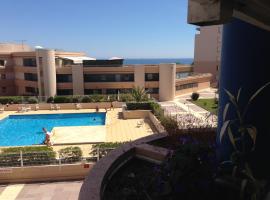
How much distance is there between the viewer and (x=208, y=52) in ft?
175

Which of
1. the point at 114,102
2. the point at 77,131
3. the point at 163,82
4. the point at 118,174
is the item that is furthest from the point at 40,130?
the point at 118,174

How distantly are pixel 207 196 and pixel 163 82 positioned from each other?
35.6 meters

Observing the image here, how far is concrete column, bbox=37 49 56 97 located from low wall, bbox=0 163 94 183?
23.8 meters

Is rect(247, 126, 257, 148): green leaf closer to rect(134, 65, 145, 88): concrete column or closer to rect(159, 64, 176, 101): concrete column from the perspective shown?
rect(159, 64, 176, 101): concrete column

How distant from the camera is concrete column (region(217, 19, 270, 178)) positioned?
3.89 m

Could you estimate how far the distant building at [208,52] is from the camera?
52.0 meters

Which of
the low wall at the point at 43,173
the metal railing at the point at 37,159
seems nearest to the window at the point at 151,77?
Result: the metal railing at the point at 37,159

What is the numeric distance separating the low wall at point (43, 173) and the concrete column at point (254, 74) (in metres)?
12.3

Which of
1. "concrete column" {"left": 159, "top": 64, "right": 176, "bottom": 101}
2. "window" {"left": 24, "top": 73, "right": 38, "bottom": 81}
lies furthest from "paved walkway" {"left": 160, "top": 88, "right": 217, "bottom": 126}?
"window" {"left": 24, "top": 73, "right": 38, "bottom": 81}

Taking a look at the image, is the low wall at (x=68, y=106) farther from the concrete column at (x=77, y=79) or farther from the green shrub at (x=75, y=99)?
the concrete column at (x=77, y=79)

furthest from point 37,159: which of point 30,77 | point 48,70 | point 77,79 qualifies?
point 30,77

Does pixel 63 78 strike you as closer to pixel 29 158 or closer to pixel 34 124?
pixel 34 124

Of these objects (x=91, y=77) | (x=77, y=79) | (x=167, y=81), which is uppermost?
(x=91, y=77)

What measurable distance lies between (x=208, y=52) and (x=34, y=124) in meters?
37.8
